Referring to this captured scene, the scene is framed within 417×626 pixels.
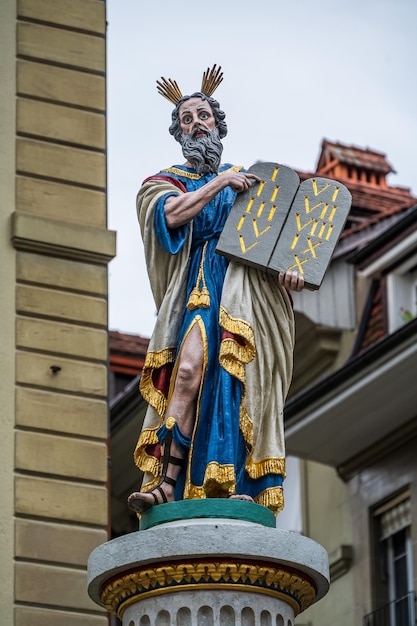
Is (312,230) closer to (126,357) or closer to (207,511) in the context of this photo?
(207,511)

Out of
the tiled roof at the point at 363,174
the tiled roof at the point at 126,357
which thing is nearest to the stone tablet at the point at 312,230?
the tiled roof at the point at 126,357

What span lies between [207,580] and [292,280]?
1782 mm

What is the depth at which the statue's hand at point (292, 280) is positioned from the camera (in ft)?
37.7

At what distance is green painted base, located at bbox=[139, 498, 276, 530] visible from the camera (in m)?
11.0

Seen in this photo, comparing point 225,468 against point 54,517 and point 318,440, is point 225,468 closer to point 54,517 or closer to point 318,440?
point 54,517

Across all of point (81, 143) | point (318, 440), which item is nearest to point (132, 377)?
point (318, 440)

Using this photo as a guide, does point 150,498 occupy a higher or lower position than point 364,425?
lower

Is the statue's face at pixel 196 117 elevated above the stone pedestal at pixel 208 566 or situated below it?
above

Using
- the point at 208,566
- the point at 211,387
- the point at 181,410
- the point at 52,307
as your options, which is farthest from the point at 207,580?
the point at 52,307

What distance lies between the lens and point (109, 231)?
1767 centimetres

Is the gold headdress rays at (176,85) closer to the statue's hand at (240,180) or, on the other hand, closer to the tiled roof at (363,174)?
the statue's hand at (240,180)

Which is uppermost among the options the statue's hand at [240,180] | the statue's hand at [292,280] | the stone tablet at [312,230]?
the statue's hand at [240,180]

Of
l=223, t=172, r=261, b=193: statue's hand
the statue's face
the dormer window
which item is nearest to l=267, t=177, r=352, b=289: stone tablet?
l=223, t=172, r=261, b=193: statue's hand

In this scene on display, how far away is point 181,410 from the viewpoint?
1134 cm
